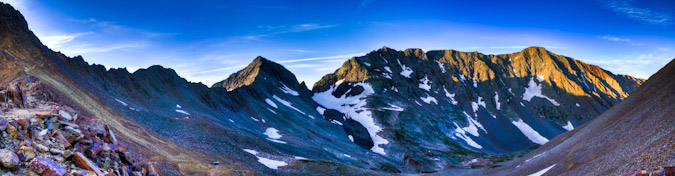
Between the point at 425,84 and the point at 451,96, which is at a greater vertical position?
the point at 425,84

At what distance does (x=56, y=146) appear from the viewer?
1400 centimetres

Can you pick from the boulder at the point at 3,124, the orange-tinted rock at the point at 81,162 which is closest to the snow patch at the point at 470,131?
the orange-tinted rock at the point at 81,162

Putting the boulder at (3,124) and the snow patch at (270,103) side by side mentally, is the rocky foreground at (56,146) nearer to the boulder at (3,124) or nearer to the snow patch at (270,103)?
the boulder at (3,124)

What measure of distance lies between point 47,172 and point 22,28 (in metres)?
37.7

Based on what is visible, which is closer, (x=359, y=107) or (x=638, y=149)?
(x=638, y=149)

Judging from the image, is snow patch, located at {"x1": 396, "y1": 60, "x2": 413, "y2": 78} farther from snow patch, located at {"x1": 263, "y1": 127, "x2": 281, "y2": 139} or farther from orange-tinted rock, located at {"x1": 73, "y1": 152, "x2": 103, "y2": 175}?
orange-tinted rock, located at {"x1": 73, "y1": 152, "x2": 103, "y2": 175}

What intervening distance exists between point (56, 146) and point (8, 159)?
287 centimetres

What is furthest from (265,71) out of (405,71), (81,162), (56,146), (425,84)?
(81,162)

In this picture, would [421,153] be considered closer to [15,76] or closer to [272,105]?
Answer: [272,105]

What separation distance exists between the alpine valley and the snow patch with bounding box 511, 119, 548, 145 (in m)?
0.85

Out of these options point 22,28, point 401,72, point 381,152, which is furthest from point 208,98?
point 401,72

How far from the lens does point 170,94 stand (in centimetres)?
6053

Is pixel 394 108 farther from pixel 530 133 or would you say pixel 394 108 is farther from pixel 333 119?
pixel 530 133

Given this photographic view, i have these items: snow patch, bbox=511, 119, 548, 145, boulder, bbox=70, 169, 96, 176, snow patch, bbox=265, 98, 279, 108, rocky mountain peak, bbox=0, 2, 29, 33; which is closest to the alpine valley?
rocky mountain peak, bbox=0, 2, 29, 33
